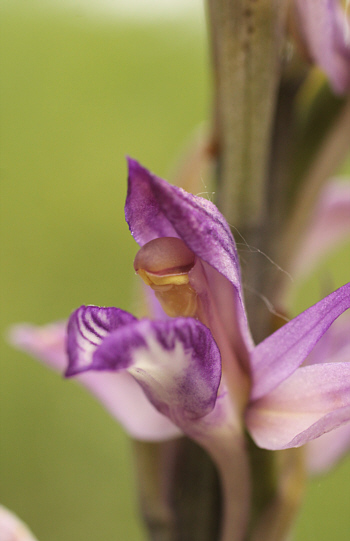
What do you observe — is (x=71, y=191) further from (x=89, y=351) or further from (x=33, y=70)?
(x=89, y=351)

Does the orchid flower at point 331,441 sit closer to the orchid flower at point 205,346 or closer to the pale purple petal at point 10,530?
the orchid flower at point 205,346

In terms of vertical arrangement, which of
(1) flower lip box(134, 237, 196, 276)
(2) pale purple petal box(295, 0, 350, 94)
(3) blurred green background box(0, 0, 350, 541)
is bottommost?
(3) blurred green background box(0, 0, 350, 541)

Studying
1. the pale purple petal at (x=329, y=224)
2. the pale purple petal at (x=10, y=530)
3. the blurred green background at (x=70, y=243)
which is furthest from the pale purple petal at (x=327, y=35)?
the blurred green background at (x=70, y=243)

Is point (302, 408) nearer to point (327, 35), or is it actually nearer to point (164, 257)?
point (164, 257)

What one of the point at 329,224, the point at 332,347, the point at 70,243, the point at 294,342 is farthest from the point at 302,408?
Result: the point at 70,243

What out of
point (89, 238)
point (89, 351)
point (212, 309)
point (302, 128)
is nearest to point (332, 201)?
point (302, 128)

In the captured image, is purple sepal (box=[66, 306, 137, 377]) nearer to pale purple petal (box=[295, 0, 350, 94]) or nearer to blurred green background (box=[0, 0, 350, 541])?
pale purple petal (box=[295, 0, 350, 94])

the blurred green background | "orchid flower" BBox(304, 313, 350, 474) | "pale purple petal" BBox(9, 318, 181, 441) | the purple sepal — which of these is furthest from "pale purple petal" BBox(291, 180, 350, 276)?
the blurred green background
